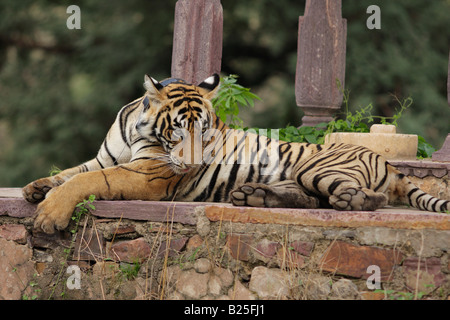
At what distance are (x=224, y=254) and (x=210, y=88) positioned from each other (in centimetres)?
129

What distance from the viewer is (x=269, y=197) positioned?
411cm

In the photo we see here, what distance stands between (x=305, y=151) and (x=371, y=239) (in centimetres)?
115

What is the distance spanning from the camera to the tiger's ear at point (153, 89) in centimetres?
436

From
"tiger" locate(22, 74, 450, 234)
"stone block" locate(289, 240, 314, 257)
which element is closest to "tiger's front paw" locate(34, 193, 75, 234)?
"tiger" locate(22, 74, 450, 234)

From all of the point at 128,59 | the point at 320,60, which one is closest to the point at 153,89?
the point at 320,60

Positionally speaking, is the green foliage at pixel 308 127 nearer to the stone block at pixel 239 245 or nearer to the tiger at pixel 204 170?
the tiger at pixel 204 170

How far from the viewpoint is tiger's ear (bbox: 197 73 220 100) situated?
4.64 metres

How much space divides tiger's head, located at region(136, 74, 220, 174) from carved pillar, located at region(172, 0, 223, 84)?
6.12 feet

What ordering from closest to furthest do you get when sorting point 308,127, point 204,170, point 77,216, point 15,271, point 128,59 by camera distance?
point 77,216
point 15,271
point 204,170
point 308,127
point 128,59

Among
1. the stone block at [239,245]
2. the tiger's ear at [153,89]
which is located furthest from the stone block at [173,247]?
the tiger's ear at [153,89]

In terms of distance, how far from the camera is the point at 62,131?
13867 mm

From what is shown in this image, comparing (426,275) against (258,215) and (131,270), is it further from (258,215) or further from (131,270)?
(131,270)

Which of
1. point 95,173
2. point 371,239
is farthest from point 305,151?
point 95,173

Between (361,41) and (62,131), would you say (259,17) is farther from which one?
(62,131)
